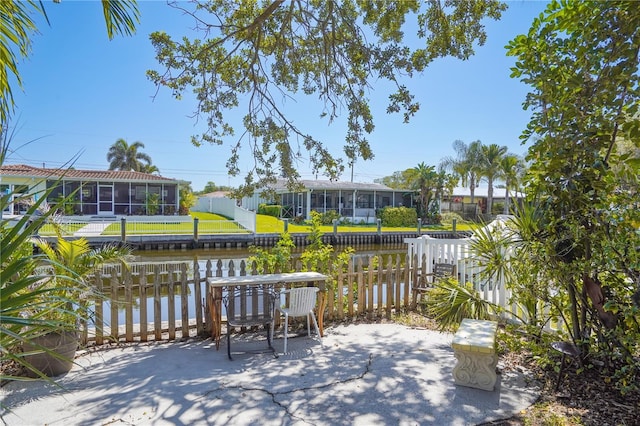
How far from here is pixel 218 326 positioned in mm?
4352

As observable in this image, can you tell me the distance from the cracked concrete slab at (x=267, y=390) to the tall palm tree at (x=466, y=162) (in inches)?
1567

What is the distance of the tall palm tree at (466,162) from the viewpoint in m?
40.9

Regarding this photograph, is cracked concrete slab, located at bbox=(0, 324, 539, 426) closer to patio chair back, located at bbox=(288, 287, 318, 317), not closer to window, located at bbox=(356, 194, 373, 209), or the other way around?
patio chair back, located at bbox=(288, 287, 318, 317)

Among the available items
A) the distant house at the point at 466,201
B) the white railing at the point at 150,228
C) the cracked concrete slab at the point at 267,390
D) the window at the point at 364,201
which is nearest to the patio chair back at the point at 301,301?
the cracked concrete slab at the point at 267,390

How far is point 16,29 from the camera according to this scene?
261 cm

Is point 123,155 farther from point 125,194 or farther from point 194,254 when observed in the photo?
point 194,254

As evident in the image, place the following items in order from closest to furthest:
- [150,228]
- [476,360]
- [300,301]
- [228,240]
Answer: [476,360]
[300,301]
[150,228]
[228,240]

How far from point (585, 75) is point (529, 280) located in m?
1.83

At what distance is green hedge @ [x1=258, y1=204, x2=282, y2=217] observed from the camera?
34.0 metres

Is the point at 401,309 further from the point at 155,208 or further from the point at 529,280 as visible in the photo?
the point at 155,208

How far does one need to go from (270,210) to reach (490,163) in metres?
22.9

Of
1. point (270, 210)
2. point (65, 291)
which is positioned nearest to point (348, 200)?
point (270, 210)

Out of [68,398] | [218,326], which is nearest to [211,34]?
[218,326]

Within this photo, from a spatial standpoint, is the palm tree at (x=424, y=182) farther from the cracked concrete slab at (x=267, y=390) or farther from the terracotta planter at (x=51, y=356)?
the terracotta planter at (x=51, y=356)
